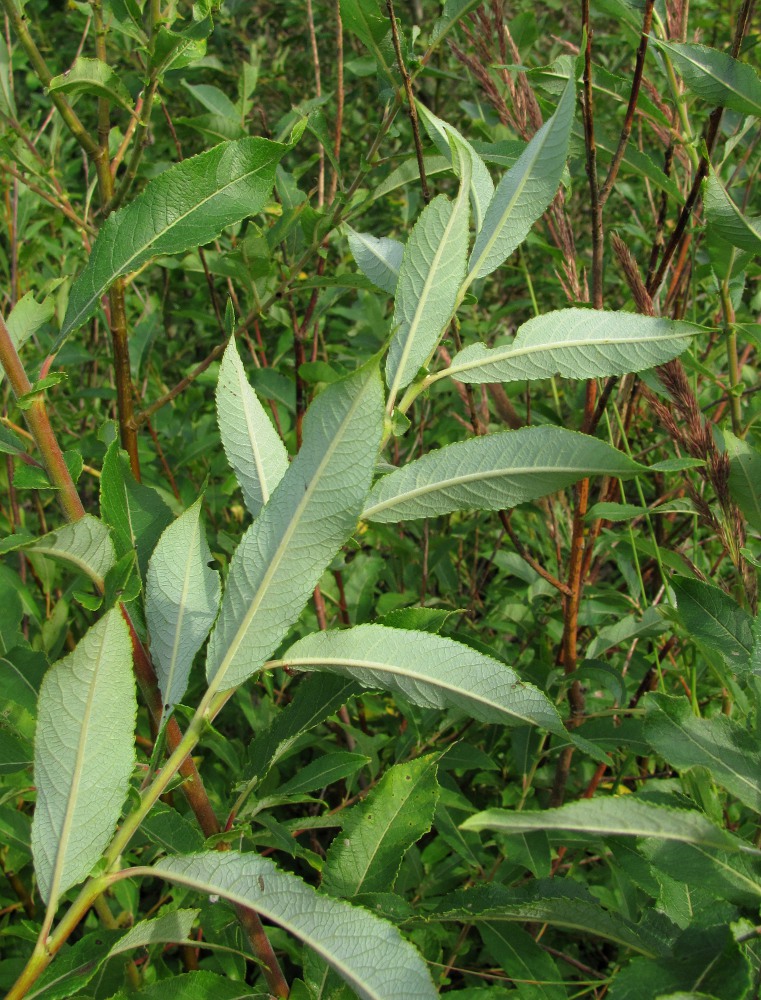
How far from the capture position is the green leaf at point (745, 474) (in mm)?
1052

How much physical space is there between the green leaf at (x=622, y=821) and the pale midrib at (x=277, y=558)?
0.73ft

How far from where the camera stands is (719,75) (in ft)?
3.60

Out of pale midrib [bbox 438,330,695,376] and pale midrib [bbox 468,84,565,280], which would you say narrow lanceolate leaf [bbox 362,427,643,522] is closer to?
pale midrib [bbox 438,330,695,376]

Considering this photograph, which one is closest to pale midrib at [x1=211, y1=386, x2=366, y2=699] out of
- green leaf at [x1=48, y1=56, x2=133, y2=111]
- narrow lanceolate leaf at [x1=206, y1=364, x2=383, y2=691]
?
narrow lanceolate leaf at [x1=206, y1=364, x2=383, y2=691]

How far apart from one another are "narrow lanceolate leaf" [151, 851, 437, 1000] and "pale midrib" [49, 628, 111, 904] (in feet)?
0.23

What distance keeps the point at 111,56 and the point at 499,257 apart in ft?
10.5

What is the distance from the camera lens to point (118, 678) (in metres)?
0.69

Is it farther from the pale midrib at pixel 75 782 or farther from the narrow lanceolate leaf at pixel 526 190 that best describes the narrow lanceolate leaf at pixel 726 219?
the pale midrib at pixel 75 782

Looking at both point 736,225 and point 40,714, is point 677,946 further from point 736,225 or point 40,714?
point 736,225

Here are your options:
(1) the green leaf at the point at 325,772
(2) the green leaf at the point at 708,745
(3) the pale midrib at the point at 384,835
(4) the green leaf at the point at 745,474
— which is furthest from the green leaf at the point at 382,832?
(4) the green leaf at the point at 745,474

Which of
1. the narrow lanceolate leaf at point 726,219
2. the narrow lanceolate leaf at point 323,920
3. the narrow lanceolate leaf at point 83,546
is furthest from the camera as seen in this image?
the narrow lanceolate leaf at point 726,219

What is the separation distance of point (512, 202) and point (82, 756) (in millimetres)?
632

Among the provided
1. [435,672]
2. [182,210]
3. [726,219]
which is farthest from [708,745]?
[182,210]

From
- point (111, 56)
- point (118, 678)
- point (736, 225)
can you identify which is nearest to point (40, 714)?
point (118, 678)
